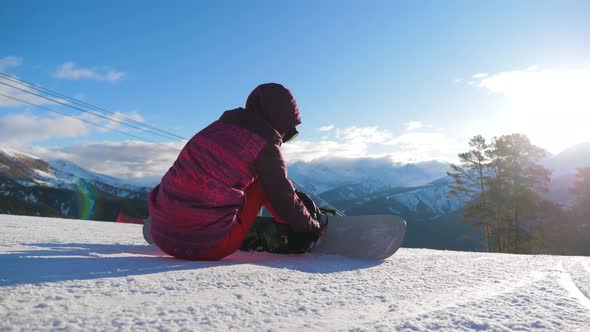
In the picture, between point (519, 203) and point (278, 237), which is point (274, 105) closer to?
point (278, 237)

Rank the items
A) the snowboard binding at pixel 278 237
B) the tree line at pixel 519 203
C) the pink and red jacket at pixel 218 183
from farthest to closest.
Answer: the tree line at pixel 519 203, the snowboard binding at pixel 278 237, the pink and red jacket at pixel 218 183

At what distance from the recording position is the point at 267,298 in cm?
135

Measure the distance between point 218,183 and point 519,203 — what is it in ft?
75.9

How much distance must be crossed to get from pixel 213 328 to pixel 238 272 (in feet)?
2.87

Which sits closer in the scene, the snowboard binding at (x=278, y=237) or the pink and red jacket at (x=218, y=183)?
the pink and red jacket at (x=218, y=183)

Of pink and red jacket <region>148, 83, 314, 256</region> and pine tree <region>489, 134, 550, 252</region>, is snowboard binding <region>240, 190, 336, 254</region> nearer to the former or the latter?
pink and red jacket <region>148, 83, 314, 256</region>

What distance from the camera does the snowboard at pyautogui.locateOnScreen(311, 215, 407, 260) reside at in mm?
2715

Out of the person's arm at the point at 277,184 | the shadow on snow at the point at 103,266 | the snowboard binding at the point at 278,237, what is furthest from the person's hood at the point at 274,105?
the shadow on snow at the point at 103,266

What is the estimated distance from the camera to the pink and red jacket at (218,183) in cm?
205

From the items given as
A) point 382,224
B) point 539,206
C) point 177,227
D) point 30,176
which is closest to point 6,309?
point 177,227

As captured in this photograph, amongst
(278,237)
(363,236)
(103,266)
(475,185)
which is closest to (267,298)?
(103,266)

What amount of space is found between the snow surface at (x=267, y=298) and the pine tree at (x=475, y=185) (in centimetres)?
2150

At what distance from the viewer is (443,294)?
5.13 ft

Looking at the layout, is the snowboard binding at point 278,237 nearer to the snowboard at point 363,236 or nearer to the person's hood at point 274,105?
the snowboard at point 363,236
